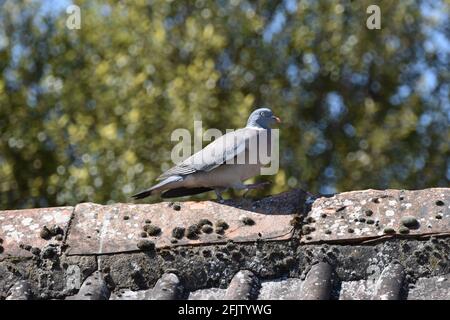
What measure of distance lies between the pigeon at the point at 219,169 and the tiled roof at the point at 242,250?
812mm

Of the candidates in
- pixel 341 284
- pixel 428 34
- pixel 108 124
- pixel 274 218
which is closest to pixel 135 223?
pixel 274 218

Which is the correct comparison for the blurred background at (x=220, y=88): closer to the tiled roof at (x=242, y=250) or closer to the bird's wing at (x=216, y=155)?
the bird's wing at (x=216, y=155)

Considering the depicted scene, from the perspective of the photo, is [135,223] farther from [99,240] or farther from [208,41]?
[208,41]

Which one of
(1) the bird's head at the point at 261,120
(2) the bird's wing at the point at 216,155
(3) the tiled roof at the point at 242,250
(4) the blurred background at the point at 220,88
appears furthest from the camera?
(4) the blurred background at the point at 220,88

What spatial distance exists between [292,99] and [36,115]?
284 cm

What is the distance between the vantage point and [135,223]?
204 inches

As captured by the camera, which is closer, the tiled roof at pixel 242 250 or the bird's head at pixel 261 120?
the tiled roof at pixel 242 250

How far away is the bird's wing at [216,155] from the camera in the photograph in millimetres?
6070

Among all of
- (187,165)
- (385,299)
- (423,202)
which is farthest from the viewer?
(187,165)

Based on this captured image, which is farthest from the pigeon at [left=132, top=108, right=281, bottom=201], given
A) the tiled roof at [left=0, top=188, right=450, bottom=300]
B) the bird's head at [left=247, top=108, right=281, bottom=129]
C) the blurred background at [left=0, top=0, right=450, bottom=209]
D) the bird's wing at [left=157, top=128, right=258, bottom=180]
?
the blurred background at [left=0, top=0, right=450, bottom=209]

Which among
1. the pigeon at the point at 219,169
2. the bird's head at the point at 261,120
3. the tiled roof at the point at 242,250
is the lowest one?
the tiled roof at the point at 242,250
